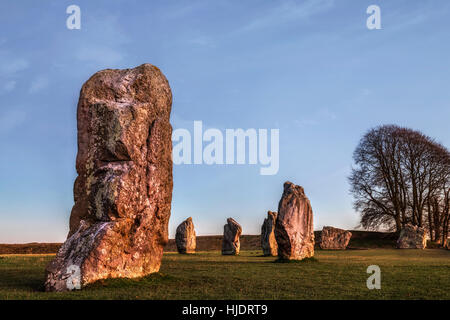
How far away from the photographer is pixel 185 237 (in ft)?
94.7

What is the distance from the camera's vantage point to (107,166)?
923 centimetres

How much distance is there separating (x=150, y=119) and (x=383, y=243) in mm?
32367

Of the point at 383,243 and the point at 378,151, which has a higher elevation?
the point at 378,151

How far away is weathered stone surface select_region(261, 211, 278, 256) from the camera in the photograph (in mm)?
24750

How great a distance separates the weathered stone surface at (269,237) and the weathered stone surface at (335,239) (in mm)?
10954

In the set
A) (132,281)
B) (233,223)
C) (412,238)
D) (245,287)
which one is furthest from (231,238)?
(132,281)

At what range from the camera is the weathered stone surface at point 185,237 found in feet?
94.6

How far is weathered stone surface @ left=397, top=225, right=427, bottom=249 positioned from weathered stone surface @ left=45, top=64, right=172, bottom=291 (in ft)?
87.8

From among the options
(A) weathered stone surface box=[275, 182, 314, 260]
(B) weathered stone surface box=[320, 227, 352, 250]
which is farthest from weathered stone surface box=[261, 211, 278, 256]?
(B) weathered stone surface box=[320, 227, 352, 250]

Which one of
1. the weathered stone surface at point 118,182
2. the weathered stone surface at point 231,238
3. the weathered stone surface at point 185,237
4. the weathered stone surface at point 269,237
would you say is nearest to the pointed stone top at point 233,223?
the weathered stone surface at point 231,238

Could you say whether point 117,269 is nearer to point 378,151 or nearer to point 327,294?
point 327,294
